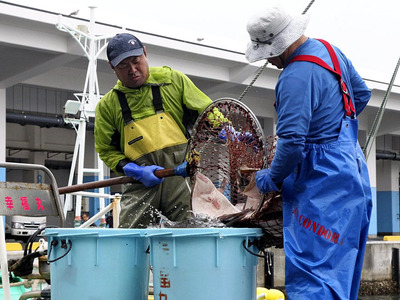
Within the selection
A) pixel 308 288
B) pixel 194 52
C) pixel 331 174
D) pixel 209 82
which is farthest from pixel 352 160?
pixel 209 82

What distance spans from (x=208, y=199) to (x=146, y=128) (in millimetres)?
697

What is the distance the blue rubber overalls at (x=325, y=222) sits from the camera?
308cm

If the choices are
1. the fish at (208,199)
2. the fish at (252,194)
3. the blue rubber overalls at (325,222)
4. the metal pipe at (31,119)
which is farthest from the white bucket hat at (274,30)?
the metal pipe at (31,119)

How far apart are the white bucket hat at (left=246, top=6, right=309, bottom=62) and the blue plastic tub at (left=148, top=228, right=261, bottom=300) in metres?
0.89

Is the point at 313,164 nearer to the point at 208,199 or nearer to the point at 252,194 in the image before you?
the point at 252,194

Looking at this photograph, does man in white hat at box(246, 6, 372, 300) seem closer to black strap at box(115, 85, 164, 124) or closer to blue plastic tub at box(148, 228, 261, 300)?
blue plastic tub at box(148, 228, 261, 300)

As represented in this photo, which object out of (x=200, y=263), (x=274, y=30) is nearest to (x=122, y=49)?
(x=274, y=30)

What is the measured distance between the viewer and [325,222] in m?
3.09

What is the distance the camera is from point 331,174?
3094mm

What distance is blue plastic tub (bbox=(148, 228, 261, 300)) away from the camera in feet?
10.5

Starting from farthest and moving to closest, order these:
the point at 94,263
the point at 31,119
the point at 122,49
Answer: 1. the point at 31,119
2. the point at 122,49
3. the point at 94,263

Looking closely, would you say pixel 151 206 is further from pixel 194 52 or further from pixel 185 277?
pixel 194 52

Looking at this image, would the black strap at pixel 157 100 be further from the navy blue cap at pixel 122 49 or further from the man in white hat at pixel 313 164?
the man in white hat at pixel 313 164

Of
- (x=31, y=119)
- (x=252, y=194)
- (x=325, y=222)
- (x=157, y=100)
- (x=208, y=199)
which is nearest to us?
(x=325, y=222)
